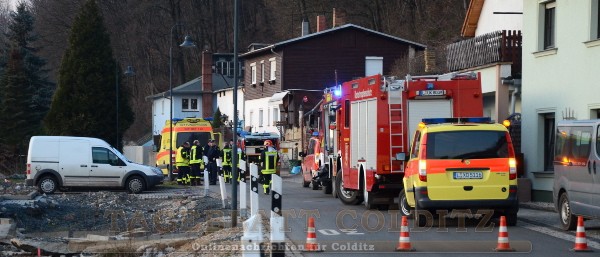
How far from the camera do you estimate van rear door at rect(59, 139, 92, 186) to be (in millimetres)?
31188

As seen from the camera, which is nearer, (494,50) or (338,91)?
(338,91)

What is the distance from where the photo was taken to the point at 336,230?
17.2m

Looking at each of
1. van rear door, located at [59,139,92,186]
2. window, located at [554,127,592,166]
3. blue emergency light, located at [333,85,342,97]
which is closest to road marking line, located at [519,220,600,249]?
window, located at [554,127,592,166]

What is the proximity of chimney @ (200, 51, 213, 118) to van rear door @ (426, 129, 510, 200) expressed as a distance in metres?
54.1

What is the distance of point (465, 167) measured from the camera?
56.1 ft

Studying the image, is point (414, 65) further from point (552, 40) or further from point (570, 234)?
point (570, 234)

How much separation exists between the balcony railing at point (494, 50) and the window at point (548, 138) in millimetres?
2691

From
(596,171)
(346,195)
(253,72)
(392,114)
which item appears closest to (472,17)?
(346,195)

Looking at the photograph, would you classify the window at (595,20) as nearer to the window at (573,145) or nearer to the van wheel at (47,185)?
the window at (573,145)

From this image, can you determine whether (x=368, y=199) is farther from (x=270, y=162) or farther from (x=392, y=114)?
(x=270, y=162)

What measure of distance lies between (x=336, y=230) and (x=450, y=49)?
16361mm

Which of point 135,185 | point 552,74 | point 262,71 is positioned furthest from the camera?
point 262,71

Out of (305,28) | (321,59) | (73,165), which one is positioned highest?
(305,28)

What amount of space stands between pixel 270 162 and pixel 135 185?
6073 millimetres
